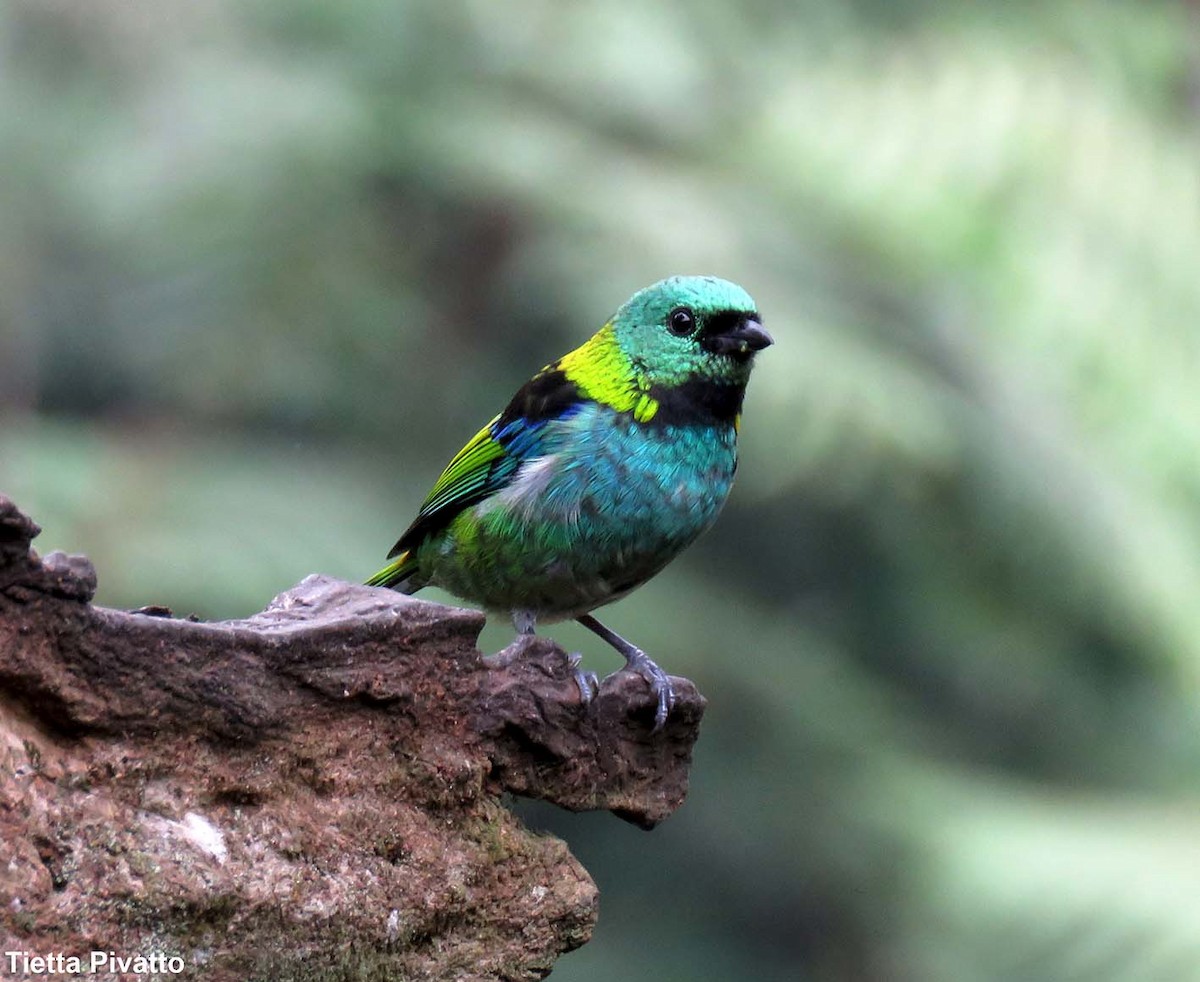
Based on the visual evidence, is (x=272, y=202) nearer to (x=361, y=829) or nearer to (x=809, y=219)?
(x=809, y=219)

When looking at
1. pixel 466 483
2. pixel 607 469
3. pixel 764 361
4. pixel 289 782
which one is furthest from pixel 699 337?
pixel 764 361

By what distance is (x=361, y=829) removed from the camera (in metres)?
3.07

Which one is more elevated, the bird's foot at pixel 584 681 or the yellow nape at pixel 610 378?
the yellow nape at pixel 610 378

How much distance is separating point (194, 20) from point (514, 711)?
8.93 metres

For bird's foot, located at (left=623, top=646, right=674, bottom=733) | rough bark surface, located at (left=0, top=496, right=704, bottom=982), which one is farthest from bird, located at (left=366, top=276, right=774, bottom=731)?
rough bark surface, located at (left=0, top=496, right=704, bottom=982)

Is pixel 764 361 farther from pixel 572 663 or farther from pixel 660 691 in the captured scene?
pixel 572 663

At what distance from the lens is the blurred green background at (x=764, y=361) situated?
8.52 meters

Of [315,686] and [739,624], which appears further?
[739,624]

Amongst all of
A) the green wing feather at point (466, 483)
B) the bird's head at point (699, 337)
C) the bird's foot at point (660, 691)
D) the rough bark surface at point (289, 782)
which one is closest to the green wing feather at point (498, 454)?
the green wing feather at point (466, 483)

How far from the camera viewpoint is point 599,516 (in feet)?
14.0

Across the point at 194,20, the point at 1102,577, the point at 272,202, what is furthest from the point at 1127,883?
the point at 194,20

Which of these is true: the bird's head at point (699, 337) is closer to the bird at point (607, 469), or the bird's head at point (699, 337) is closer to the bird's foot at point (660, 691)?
the bird at point (607, 469)

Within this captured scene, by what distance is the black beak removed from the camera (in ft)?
14.8

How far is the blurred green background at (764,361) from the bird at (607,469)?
3.35 meters
